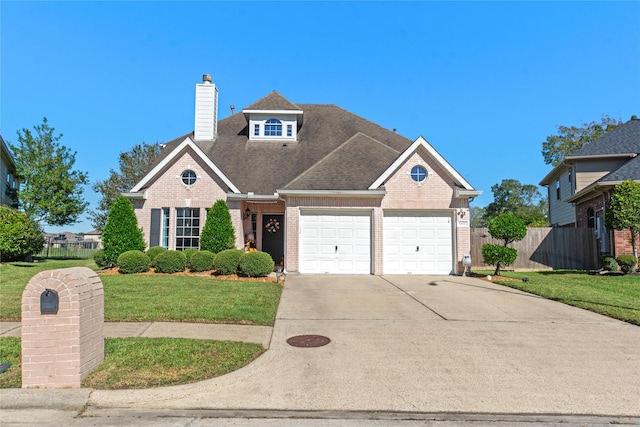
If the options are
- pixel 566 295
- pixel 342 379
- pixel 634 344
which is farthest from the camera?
pixel 566 295

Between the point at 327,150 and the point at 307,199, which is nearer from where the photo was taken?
the point at 307,199

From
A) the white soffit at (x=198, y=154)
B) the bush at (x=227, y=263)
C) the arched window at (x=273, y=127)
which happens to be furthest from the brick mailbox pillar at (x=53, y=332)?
the arched window at (x=273, y=127)

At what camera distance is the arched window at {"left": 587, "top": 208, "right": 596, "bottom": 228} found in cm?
1927

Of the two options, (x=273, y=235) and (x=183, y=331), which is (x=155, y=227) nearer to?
(x=273, y=235)

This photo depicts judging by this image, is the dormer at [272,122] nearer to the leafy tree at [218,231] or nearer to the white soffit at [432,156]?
the leafy tree at [218,231]

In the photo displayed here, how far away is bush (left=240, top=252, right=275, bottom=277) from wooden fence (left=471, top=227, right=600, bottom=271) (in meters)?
10.5

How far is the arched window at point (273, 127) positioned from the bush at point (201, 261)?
343 inches

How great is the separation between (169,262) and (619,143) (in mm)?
22929

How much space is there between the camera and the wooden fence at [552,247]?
18.6m

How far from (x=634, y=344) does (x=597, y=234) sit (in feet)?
47.4

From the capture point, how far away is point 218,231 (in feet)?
48.8

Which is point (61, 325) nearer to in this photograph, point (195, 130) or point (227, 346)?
point (227, 346)

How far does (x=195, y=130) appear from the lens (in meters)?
20.5

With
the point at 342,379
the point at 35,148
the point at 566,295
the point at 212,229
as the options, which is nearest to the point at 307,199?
the point at 212,229
